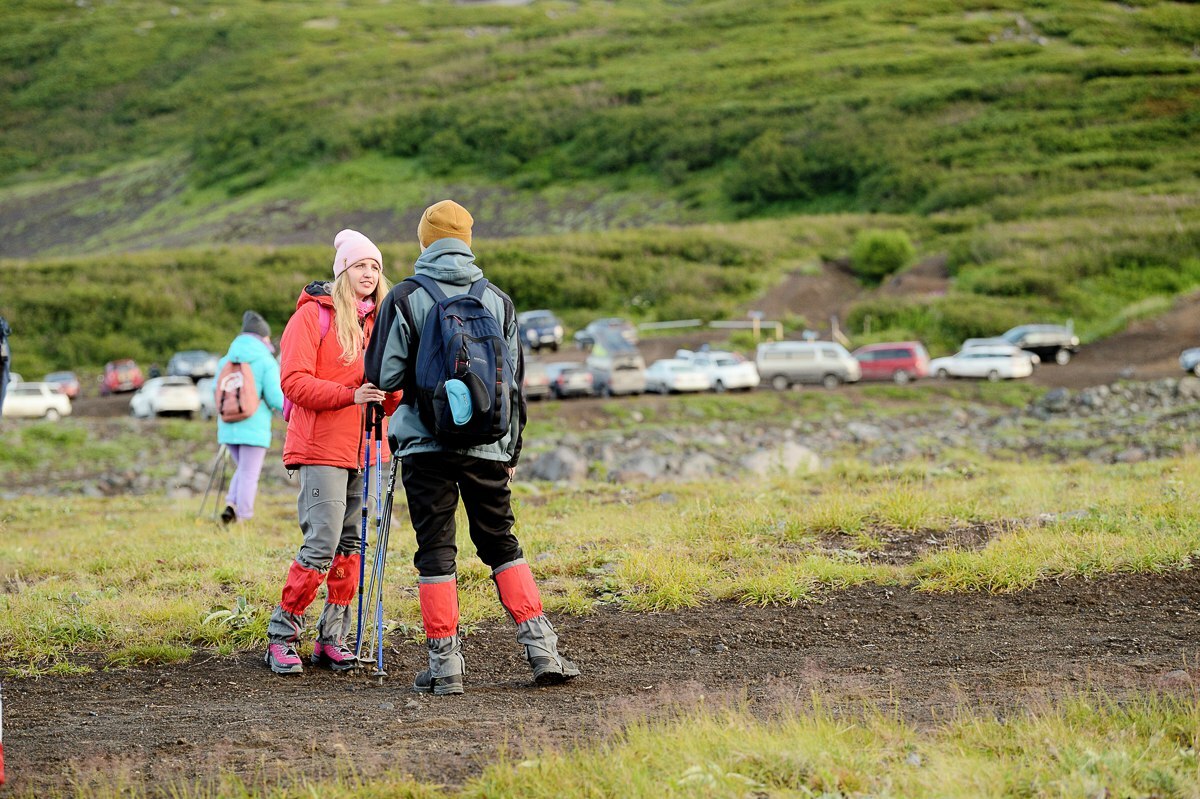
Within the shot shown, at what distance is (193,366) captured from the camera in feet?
136

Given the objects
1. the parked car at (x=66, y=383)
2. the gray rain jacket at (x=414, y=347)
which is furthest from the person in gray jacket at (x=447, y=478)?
the parked car at (x=66, y=383)

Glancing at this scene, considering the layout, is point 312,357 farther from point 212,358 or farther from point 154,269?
point 154,269

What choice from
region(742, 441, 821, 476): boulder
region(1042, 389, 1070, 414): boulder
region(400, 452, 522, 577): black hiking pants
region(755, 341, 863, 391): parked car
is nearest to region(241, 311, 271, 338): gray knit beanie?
region(400, 452, 522, 577): black hiking pants

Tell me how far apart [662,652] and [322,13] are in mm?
182601

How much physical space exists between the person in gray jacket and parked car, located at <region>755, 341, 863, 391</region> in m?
28.5

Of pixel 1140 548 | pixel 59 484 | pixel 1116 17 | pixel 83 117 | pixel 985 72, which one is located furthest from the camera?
pixel 83 117

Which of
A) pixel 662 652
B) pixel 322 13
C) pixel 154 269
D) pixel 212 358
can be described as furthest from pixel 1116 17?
pixel 662 652

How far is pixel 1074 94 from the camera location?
282 feet

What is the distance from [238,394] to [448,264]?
4.72 metres

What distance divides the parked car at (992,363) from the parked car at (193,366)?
2397 cm

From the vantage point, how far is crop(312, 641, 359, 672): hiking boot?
231 inches

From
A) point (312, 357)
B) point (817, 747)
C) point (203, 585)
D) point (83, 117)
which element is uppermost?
point (312, 357)

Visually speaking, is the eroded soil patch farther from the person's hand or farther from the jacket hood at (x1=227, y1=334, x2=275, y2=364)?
the jacket hood at (x1=227, y1=334, x2=275, y2=364)

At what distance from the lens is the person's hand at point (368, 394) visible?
5.35 m
